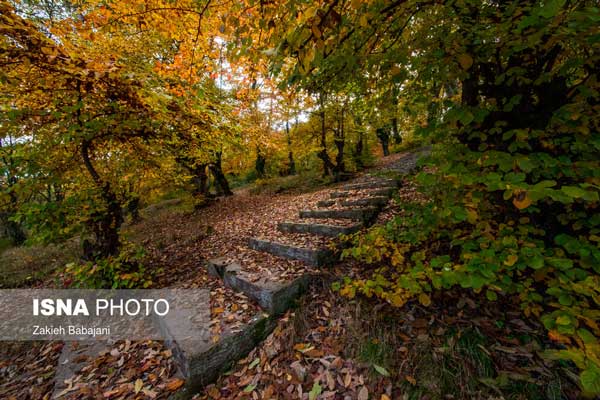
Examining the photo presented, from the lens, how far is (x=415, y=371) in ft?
5.51

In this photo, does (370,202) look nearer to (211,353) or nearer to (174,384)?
(211,353)

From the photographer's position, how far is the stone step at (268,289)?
234cm

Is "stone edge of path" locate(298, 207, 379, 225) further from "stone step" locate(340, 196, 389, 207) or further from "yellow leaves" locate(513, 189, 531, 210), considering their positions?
"yellow leaves" locate(513, 189, 531, 210)

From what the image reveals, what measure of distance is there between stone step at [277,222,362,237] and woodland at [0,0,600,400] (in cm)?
52

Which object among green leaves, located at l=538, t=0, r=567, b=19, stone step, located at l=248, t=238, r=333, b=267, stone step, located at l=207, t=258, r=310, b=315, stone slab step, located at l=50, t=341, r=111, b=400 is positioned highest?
green leaves, located at l=538, t=0, r=567, b=19

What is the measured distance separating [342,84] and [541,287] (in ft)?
9.04

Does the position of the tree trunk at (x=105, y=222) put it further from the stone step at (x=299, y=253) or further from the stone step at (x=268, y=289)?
the stone step at (x=299, y=253)

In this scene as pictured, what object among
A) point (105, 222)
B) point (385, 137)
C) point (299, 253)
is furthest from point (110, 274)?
point (385, 137)

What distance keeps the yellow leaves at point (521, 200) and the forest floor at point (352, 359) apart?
4.22 ft

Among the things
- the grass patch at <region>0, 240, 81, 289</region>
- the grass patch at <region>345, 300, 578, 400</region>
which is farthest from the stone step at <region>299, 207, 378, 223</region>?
the grass patch at <region>0, 240, 81, 289</region>

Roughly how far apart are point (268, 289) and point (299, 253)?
28.7 inches

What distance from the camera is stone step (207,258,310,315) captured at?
2336 mm

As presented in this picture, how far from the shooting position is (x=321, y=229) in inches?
136

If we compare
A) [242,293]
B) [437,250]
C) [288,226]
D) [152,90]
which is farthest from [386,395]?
[152,90]
